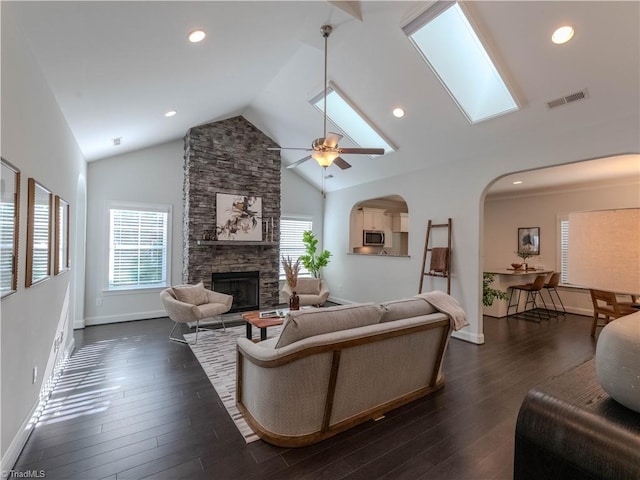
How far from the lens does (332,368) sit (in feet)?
7.14

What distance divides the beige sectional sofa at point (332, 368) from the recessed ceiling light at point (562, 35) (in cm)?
277

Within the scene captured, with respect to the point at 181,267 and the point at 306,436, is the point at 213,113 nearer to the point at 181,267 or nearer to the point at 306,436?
the point at 181,267

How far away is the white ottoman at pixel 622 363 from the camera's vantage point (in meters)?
0.87

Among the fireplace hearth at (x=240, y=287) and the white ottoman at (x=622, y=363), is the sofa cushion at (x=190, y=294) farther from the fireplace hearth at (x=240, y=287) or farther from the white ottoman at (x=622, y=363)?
the white ottoman at (x=622, y=363)

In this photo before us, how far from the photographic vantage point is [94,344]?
428cm

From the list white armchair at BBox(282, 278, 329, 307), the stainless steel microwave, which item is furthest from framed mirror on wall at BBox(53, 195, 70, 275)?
the stainless steel microwave

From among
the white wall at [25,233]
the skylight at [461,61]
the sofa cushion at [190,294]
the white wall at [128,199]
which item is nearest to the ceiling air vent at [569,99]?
the skylight at [461,61]

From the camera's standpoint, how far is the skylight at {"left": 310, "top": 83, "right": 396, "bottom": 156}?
16.4 ft

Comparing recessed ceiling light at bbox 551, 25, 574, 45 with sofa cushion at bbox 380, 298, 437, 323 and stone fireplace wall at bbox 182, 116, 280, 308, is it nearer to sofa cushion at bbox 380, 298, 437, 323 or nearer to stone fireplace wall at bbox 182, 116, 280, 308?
sofa cushion at bbox 380, 298, 437, 323

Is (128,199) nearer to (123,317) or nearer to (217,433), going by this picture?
(123,317)

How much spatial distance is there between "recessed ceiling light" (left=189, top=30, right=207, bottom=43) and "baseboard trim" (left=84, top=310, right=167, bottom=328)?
484cm

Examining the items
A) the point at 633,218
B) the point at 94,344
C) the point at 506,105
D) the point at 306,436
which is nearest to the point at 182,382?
the point at 306,436

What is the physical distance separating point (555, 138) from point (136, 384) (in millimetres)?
5587

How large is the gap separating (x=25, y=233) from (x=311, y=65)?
3.79m
